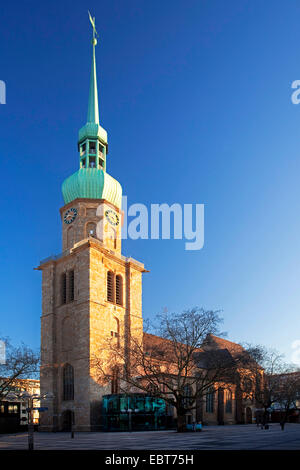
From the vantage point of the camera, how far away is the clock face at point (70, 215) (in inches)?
2224

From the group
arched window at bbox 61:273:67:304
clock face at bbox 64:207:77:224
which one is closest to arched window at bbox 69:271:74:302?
arched window at bbox 61:273:67:304

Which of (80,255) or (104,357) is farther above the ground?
(80,255)

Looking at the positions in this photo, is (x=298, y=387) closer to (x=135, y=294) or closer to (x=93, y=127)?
(x=135, y=294)

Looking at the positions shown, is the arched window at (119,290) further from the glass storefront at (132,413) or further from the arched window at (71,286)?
the glass storefront at (132,413)

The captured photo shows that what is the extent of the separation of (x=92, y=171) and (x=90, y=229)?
24.5 feet

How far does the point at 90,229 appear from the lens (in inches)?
2201

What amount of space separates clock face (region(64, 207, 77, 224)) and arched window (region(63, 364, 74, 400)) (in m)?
17.3

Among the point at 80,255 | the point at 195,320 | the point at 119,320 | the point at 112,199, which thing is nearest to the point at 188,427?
the point at 195,320

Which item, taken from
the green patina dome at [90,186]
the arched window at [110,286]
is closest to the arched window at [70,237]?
the green patina dome at [90,186]

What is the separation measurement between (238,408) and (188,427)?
37149mm

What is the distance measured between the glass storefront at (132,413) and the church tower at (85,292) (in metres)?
1.64

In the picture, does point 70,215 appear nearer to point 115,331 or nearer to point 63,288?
point 63,288

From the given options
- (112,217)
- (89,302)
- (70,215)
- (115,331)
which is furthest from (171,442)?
(70,215)
